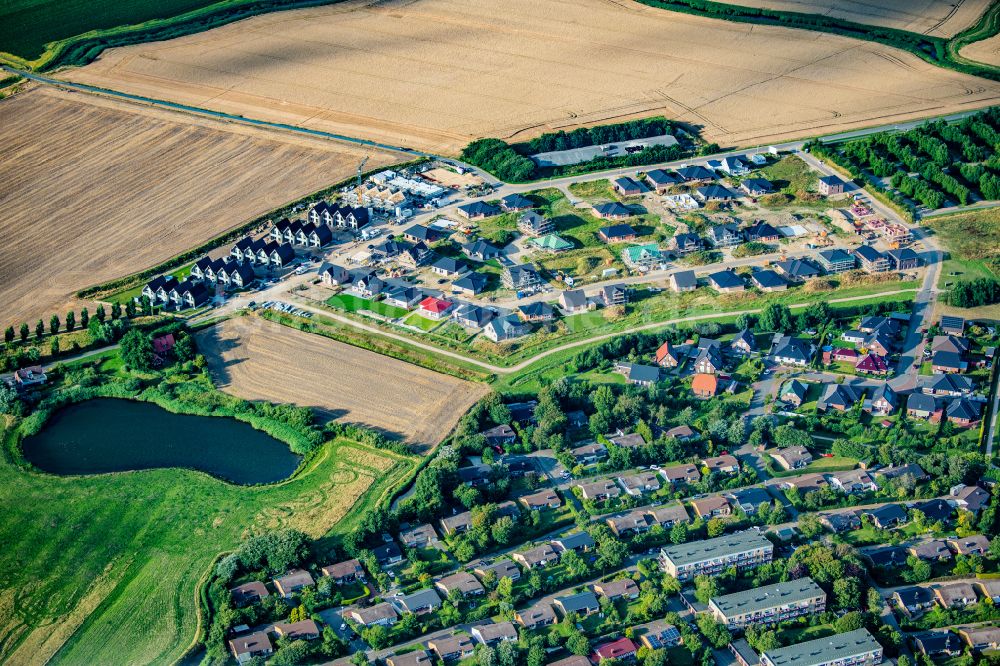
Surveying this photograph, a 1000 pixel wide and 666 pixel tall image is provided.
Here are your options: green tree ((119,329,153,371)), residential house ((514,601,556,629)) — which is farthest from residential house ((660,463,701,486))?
green tree ((119,329,153,371))

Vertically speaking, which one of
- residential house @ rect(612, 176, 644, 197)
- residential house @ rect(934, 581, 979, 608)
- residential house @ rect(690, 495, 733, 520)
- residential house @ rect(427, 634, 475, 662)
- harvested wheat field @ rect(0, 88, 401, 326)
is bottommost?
residential house @ rect(934, 581, 979, 608)

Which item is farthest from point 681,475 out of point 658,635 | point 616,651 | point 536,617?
point 616,651

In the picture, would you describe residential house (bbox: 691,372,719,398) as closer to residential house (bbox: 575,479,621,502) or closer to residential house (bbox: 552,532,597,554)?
residential house (bbox: 575,479,621,502)

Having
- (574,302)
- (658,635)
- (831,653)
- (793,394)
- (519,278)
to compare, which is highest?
(519,278)

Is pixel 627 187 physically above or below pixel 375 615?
above

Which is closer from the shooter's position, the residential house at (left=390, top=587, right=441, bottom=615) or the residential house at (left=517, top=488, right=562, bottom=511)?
the residential house at (left=390, top=587, right=441, bottom=615)

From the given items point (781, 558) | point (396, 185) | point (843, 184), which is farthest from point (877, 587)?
point (396, 185)

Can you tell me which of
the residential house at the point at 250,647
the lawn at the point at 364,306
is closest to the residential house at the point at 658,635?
the residential house at the point at 250,647

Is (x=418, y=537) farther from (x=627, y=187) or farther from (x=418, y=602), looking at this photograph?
(x=627, y=187)
